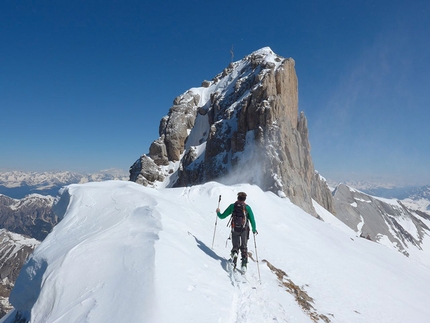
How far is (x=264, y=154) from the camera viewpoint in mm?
48656

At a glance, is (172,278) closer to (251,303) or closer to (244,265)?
(251,303)

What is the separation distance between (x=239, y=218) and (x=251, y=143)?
45.4m

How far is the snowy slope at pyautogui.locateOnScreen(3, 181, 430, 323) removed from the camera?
493 cm

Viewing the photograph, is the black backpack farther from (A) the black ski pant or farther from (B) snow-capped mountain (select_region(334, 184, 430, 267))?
(B) snow-capped mountain (select_region(334, 184, 430, 267))

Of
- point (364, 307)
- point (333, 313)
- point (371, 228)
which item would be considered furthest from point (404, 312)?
point (371, 228)

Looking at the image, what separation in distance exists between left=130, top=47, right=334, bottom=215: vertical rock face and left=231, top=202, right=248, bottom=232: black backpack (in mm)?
35304

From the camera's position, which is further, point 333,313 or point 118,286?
point 333,313

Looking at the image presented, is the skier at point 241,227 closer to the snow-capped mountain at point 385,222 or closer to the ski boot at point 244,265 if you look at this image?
the ski boot at point 244,265

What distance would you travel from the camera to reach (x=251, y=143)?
53.0 m

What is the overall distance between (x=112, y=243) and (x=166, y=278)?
98.1 inches

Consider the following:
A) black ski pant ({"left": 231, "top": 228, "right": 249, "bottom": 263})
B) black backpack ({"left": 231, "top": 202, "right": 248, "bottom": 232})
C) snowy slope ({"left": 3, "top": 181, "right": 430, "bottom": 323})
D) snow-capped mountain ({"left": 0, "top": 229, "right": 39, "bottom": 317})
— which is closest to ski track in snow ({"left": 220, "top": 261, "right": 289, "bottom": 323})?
snowy slope ({"left": 3, "top": 181, "right": 430, "bottom": 323})

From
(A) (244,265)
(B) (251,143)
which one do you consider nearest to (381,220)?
(B) (251,143)

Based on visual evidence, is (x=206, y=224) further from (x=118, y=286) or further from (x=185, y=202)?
(x=118, y=286)

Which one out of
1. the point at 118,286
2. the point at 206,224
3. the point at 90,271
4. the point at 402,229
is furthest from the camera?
the point at 402,229
